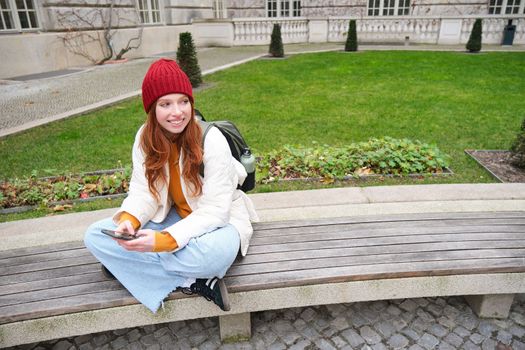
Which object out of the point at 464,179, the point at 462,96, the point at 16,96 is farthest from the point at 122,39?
the point at 464,179

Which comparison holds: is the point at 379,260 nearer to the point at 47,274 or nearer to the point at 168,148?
the point at 168,148

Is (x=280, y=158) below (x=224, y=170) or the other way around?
below

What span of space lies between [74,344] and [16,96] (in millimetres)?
7977

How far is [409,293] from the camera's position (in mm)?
2504

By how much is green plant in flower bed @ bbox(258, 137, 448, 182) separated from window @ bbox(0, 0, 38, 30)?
34.0 ft

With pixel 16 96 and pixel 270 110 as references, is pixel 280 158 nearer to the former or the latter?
pixel 270 110

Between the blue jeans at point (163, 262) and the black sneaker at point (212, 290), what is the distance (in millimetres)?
42

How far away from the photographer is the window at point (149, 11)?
1622 cm

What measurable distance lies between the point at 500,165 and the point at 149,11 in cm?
1528

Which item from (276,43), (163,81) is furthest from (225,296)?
(276,43)

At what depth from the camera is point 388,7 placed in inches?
835

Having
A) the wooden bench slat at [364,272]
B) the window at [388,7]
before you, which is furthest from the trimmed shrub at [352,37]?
the wooden bench slat at [364,272]

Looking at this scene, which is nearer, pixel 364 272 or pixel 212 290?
pixel 212 290

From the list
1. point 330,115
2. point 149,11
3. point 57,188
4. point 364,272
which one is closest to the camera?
point 364,272
